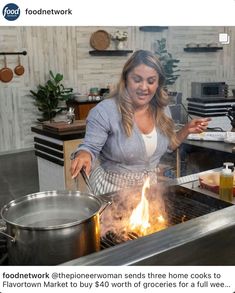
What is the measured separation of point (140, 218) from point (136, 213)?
2 centimetres

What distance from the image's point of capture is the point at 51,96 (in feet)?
8.43

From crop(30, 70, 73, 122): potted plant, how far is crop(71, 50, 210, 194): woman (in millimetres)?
1553

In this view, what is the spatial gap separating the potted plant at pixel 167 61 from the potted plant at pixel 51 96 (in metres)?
1.59

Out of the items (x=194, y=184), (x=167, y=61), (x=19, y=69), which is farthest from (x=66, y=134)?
(x=19, y=69)

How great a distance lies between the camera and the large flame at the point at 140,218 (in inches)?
24.5

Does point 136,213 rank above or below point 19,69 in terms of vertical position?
below

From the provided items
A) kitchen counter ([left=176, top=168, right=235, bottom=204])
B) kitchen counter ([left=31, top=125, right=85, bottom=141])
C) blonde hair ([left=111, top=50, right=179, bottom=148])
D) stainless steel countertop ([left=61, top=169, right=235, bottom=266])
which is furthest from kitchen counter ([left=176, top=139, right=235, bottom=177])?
stainless steel countertop ([left=61, top=169, right=235, bottom=266])

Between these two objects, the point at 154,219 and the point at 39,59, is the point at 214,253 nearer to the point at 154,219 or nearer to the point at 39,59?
the point at 154,219

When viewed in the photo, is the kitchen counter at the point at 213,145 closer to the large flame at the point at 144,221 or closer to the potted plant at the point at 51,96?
the large flame at the point at 144,221

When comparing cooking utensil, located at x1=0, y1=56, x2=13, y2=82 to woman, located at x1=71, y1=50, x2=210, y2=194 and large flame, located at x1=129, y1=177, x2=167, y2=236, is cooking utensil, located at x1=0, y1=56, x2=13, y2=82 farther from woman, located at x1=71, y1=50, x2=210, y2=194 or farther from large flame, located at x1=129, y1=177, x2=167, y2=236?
large flame, located at x1=129, y1=177, x2=167, y2=236

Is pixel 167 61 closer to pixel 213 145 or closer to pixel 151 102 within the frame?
pixel 151 102
